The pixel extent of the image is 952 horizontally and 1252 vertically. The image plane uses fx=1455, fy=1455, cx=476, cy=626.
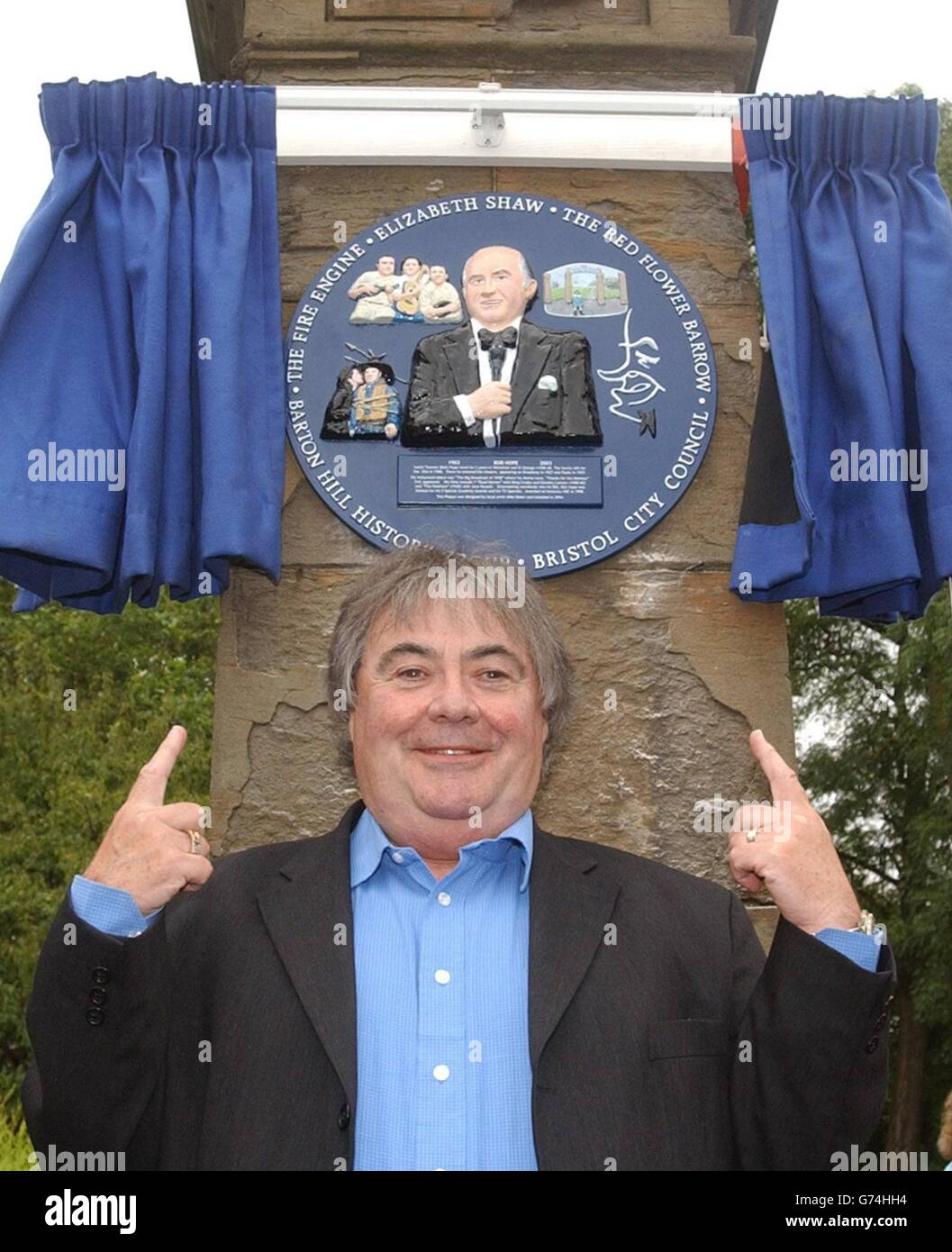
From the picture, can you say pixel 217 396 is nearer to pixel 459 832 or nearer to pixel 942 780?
pixel 459 832

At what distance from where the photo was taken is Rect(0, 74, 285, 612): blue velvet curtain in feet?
9.99

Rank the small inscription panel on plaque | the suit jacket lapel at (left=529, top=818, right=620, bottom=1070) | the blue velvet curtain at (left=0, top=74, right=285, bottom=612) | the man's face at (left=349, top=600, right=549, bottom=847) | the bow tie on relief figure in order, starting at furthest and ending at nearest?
the bow tie on relief figure
the small inscription panel on plaque
the blue velvet curtain at (left=0, top=74, right=285, bottom=612)
the man's face at (left=349, top=600, right=549, bottom=847)
the suit jacket lapel at (left=529, top=818, right=620, bottom=1070)

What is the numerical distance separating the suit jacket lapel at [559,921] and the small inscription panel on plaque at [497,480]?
3.03ft

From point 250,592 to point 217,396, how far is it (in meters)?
0.44

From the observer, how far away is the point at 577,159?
3467 millimetres

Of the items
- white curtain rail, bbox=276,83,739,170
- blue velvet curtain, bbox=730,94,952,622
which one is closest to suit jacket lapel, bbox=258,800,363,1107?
blue velvet curtain, bbox=730,94,952,622

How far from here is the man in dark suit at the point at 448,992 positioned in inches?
84.7

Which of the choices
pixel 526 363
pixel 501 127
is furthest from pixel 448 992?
pixel 501 127

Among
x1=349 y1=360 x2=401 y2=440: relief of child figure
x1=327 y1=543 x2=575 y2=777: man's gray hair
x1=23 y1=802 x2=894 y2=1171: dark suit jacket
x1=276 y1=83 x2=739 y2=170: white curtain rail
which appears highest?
x1=276 y1=83 x2=739 y2=170: white curtain rail

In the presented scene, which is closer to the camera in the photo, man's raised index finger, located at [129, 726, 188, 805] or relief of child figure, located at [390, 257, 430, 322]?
man's raised index finger, located at [129, 726, 188, 805]

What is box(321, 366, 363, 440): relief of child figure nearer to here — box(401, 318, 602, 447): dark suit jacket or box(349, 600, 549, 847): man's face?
box(401, 318, 602, 447): dark suit jacket

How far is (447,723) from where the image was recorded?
8.16 feet

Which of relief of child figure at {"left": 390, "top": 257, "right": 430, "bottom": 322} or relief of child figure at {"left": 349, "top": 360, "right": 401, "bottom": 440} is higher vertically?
relief of child figure at {"left": 390, "top": 257, "right": 430, "bottom": 322}

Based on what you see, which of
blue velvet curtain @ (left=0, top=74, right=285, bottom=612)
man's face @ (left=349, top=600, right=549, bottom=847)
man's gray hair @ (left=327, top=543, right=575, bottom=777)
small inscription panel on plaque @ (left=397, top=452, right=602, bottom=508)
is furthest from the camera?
small inscription panel on plaque @ (left=397, top=452, right=602, bottom=508)
